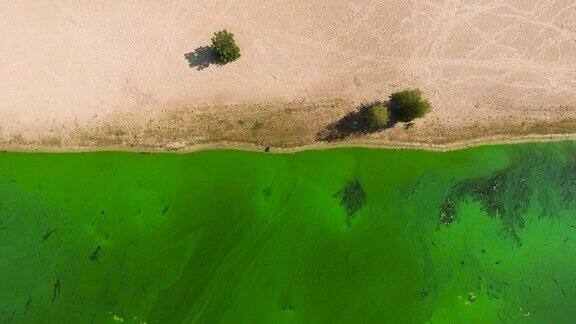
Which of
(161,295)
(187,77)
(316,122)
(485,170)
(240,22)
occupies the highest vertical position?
(240,22)

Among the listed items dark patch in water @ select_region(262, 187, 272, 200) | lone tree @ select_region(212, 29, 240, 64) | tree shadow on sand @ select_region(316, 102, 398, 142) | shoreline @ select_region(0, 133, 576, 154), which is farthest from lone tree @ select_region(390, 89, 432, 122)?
lone tree @ select_region(212, 29, 240, 64)

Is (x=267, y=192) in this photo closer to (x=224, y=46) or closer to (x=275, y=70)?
(x=275, y=70)

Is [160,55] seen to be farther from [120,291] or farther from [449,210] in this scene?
[449,210]

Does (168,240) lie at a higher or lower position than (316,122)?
lower

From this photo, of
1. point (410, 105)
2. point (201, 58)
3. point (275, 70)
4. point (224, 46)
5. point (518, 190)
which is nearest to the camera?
point (224, 46)

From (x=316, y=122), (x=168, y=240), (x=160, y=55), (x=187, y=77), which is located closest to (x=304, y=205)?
(x=316, y=122)

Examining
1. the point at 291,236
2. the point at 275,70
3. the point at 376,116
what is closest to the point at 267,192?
the point at 291,236

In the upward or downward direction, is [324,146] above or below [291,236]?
above
